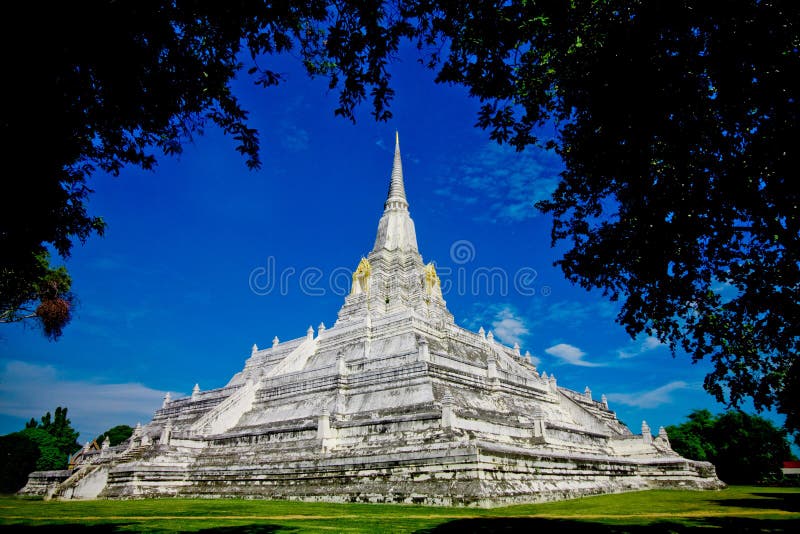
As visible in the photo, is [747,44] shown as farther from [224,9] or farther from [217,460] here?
[217,460]

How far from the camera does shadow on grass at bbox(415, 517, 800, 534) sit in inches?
359

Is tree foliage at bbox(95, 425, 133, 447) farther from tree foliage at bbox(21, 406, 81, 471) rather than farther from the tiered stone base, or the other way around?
the tiered stone base

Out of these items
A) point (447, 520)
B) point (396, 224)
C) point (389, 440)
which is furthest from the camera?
point (396, 224)

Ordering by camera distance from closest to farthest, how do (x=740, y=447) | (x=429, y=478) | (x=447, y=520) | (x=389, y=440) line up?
(x=447, y=520) < (x=429, y=478) < (x=389, y=440) < (x=740, y=447)

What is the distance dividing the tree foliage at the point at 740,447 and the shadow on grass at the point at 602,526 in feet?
115

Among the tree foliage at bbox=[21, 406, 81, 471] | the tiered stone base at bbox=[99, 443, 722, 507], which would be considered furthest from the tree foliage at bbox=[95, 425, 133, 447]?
the tiered stone base at bbox=[99, 443, 722, 507]

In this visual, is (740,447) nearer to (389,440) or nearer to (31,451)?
(389,440)

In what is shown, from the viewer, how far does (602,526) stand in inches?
385

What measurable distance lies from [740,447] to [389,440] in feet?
115

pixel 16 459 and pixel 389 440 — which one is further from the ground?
pixel 16 459

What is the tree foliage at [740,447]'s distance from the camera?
3912 cm

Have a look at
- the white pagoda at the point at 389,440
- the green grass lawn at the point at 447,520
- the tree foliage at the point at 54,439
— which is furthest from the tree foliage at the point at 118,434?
the green grass lawn at the point at 447,520

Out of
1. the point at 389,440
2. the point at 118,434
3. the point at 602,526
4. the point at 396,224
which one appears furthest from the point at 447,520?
the point at 118,434

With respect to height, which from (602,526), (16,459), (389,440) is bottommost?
(602,526)
